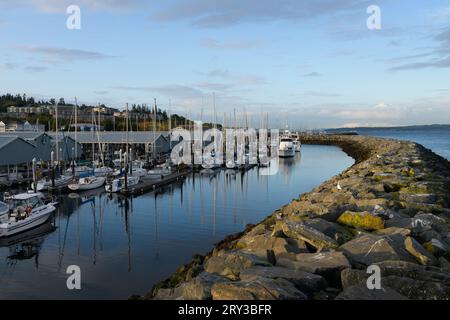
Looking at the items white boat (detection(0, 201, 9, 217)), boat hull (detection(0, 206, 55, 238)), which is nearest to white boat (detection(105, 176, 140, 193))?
boat hull (detection(0, 206, 55, 238))

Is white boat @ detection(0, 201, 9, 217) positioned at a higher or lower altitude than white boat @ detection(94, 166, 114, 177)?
lower

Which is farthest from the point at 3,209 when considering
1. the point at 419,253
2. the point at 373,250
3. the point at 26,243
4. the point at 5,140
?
the point at 419,253

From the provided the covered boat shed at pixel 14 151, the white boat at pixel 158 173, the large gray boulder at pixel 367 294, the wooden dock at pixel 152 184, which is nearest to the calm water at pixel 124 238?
the wooden dock at pixel 152 184

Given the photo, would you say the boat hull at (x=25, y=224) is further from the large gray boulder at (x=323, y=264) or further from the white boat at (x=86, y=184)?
the large gray boulder at (x=323, y=264)

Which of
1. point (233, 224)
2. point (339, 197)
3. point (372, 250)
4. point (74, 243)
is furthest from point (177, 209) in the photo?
point (372, 250)

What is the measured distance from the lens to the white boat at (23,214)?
→ 21.5m

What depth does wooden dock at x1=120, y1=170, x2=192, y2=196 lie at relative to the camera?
114 feet

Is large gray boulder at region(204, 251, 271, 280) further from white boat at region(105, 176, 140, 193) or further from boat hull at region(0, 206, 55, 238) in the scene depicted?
white boat at region(105, 176, 140, 193)

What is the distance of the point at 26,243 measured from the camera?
67.7 feet

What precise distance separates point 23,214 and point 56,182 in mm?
14666

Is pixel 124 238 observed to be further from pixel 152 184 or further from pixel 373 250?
pixel 152 184

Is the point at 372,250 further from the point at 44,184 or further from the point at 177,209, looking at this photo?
the point at 44,184
